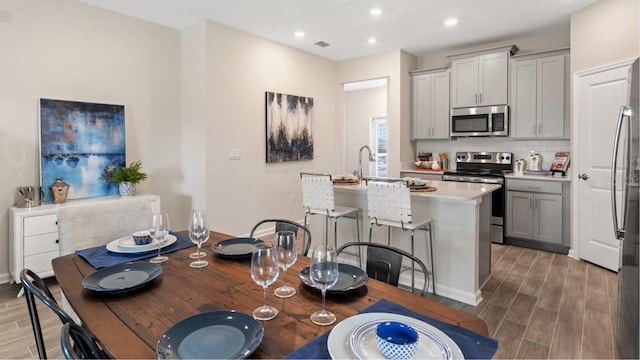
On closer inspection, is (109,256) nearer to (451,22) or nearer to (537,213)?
(451,22)

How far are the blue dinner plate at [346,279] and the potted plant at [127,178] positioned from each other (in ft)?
10.4

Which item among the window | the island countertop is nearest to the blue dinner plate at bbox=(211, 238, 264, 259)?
the island countertop

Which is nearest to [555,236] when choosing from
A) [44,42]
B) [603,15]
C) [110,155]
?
[603,15]

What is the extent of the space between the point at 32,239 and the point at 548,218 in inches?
221

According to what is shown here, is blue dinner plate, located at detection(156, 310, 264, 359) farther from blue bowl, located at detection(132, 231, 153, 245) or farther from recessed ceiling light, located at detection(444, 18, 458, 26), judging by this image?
recessed ceiling light, located at detection(444, 18, 458, 26)

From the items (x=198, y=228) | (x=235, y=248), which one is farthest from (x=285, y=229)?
(x=198, y=228)

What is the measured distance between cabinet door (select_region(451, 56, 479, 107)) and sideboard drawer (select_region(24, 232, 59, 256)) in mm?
5413

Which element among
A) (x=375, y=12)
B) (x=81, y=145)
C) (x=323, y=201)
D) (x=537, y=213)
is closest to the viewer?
(x=323, y=201)

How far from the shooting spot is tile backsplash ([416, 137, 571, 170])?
4.92 m

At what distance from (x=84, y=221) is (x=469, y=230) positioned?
2.79 meters

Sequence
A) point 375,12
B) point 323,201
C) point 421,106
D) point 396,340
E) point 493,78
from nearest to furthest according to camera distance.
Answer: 1. point 396,340
2. point 323,201
3. point 375,12
4. point 493,78
5. point 421,106

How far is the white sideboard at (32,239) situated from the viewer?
3.07 metres

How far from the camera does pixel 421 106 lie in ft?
19.2

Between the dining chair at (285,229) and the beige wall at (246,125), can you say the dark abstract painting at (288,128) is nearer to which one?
the beige wall at (246,125)
